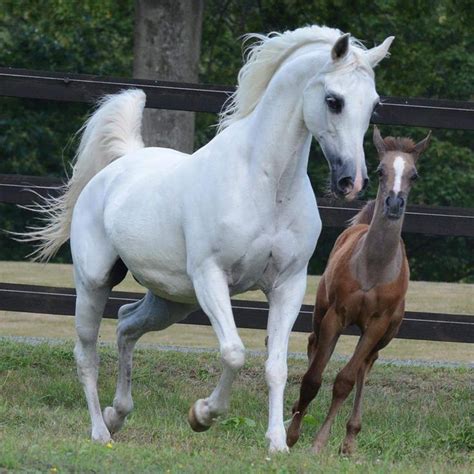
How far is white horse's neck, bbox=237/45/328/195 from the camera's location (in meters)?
6.35

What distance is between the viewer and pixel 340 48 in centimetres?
601

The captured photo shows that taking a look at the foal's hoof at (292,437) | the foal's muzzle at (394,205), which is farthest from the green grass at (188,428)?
the foal's muzzle at (394,205)

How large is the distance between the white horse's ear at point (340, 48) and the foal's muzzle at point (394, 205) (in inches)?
55.5

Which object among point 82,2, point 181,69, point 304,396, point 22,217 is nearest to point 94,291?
point 304,396

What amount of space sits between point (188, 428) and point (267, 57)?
7.83ft

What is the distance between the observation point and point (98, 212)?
7.63 meters

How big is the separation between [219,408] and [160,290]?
3.23 ft

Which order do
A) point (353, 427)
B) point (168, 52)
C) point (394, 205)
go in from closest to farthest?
point (394, 205) → point (353, 427) → point (168, 52)

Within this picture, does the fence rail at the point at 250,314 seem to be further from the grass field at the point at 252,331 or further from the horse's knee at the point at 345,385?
the grass field at the point at 252,331

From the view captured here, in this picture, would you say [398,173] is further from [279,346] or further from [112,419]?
[112,419]

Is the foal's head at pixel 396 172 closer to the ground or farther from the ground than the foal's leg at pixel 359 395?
farther from the ground

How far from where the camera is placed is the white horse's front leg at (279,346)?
627 centimetres

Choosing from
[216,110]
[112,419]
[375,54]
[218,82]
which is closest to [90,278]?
[112,419]

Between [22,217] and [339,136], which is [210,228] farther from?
[22,217]
